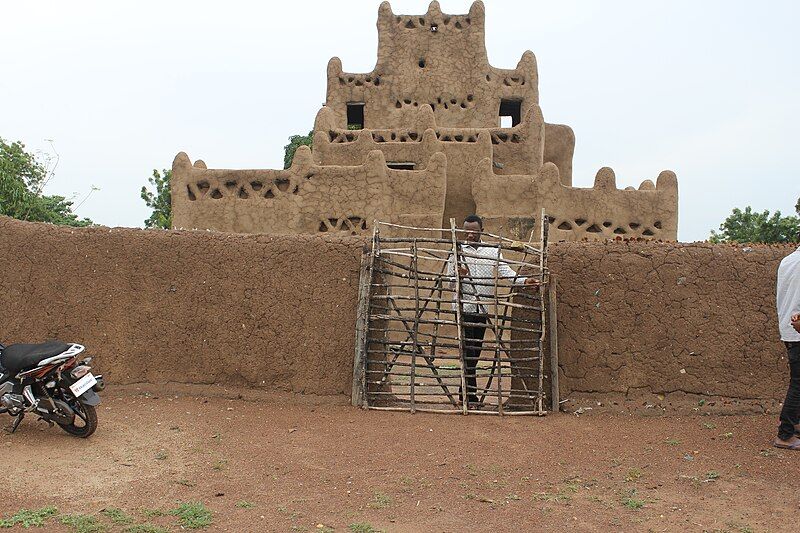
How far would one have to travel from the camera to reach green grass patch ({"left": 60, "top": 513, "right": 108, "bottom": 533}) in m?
4.03

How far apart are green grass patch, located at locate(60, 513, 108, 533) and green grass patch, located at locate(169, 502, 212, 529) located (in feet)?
1.33

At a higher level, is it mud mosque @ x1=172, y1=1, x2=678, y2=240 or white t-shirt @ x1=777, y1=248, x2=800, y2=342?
mud mosque @ x1=172, y1=1, x2=678, y2=240

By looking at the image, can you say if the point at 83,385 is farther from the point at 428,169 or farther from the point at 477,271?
the point at 428,169

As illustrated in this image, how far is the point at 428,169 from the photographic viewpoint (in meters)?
13.2

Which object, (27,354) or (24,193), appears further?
(24,193)

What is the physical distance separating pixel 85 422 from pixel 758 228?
23272 mm

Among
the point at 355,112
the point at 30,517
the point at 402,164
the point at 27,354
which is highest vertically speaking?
the point at 355,112

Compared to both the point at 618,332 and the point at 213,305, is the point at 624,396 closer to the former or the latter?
the point at 618,332

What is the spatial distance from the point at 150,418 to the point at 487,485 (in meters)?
3.01

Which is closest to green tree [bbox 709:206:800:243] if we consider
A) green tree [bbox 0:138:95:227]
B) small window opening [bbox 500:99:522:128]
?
small window opening [bbox 500:99:522:128]

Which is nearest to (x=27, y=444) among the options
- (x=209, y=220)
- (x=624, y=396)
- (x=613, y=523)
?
(x=613, y=523)

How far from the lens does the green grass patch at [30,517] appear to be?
13.4 ft

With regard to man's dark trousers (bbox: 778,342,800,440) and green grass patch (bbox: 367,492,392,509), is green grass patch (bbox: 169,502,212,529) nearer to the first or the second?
green grass patch (bbox: 367,492,392,509)

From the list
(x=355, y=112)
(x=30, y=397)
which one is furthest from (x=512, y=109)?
(x=30, y=397)
